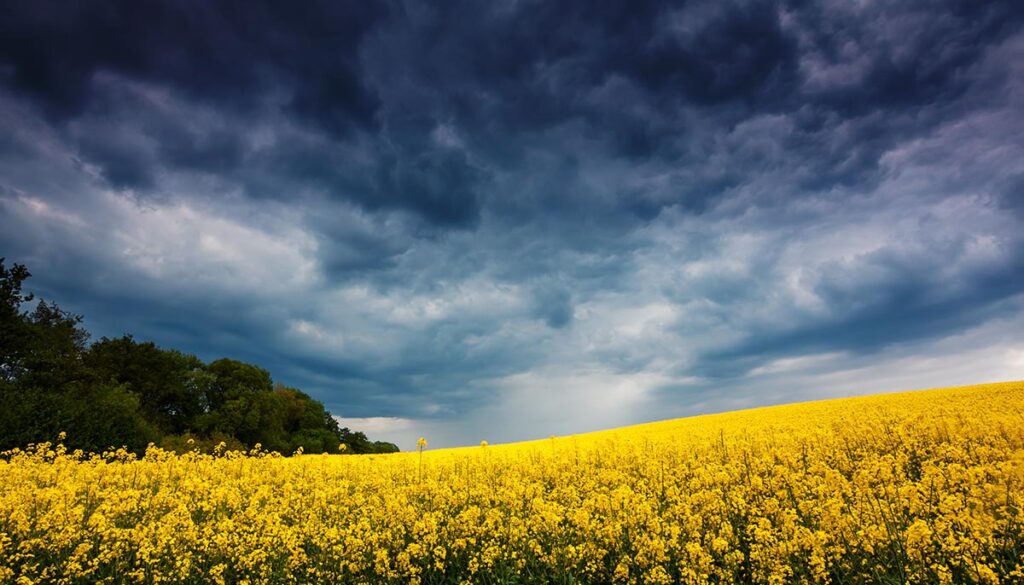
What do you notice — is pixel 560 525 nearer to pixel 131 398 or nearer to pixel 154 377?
pixel 131 398

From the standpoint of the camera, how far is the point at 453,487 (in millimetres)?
11289

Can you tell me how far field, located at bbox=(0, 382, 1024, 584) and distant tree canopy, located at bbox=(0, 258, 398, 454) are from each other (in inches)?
456

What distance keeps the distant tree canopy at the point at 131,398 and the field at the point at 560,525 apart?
38.0 ft

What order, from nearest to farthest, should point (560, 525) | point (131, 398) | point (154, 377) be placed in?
point (560, 525) < point (131, 398) < point (154, 377)

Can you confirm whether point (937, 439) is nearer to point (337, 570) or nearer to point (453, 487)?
point (453, 487)

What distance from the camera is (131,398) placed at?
31000mm

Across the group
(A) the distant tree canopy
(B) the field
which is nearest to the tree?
(A) the distant tree canopy

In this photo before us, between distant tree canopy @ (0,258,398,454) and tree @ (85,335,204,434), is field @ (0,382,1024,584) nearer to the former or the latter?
distant tree canopy @ (0,258,398,454)

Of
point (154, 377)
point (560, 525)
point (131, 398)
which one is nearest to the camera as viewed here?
point (560, 525)

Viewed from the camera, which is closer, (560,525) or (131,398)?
(560,525)

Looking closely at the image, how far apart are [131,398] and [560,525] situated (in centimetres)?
3253

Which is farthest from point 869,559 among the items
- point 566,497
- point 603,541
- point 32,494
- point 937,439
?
point 32,494

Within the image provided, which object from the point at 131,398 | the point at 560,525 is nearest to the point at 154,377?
the point at 131,398

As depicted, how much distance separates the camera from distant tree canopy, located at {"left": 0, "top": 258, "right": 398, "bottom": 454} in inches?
893
